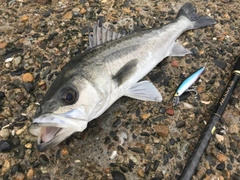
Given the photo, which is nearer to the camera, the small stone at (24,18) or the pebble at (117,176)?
the pebble at (117,176)

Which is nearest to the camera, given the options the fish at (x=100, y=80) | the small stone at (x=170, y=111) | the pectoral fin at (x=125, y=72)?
the fish at (x=100, y=80)

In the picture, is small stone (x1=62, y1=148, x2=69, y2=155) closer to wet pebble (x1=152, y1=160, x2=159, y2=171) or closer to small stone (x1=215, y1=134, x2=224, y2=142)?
wet pebble (x1=152, y1=160, x2=159, y2=171)

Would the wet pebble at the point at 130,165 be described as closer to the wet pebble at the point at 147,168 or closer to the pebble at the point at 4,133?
the wet pebble at the point at 147,168

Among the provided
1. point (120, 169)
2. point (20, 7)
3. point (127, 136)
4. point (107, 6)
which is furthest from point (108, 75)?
point (20, 7)

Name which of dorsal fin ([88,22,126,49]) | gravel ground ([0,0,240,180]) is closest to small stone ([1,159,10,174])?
gravel ground ([0,0,240,180])

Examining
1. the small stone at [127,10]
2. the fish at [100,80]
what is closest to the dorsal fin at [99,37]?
the fish at [100,80]

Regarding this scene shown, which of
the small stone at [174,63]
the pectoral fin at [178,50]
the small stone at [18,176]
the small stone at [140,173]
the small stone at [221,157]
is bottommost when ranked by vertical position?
the small stone at [18,176]
